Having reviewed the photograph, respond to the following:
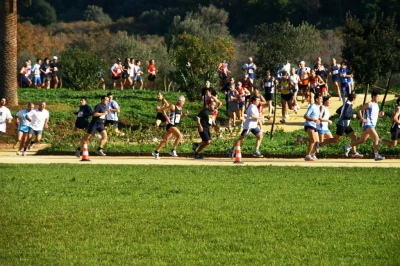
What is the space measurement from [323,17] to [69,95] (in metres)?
49.3

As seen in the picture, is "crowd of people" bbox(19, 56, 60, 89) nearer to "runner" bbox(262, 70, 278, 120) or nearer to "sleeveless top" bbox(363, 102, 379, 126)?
"runner" bbox(262, 70, 278, 120)

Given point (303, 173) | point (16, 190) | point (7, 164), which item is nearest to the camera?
point (16, 190)

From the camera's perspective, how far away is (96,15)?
321 feet

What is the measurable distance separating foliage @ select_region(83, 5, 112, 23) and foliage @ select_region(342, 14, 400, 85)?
67770 millimetres

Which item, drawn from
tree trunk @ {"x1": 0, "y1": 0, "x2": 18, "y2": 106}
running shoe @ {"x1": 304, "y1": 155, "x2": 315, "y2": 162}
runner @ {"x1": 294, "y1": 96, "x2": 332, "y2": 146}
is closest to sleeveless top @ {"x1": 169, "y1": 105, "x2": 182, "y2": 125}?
runner @ {"x1": 294, "y1": 96, "x2": 332, "y2": 146}

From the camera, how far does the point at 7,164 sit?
887 inches

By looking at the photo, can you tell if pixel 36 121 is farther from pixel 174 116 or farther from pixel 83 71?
pixel 83 71

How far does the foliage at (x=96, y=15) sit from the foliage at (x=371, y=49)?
67770mm

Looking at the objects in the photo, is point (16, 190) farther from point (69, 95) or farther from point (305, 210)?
point (69, 95)

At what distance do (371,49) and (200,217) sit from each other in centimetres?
1756

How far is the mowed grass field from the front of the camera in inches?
463

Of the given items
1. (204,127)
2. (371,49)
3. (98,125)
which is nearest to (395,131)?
(204,127)

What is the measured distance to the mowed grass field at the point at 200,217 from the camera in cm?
1175

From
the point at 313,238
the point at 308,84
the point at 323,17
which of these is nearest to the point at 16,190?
the point at 313,238
